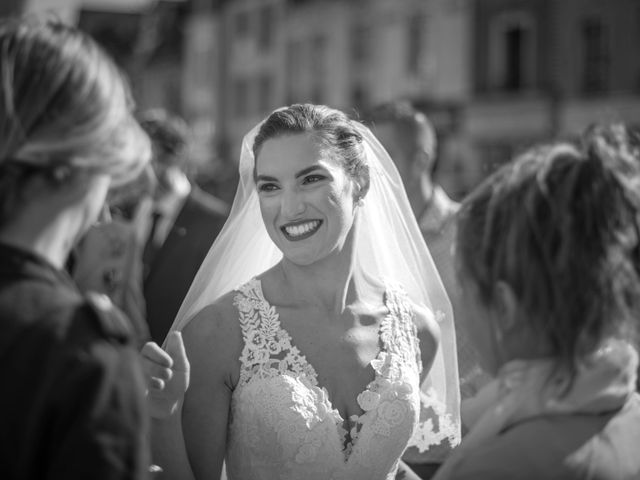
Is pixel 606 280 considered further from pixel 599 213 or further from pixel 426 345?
pixel 426 345

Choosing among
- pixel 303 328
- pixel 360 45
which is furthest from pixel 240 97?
pixel 303 328

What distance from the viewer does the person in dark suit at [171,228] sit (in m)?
4.93

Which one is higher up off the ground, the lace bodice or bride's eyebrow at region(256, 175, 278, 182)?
bride's eyebrow at region(256, 175, 278, 182)

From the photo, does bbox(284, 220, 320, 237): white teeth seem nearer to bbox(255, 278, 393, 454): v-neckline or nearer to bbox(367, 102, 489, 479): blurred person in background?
bbox(255, 278, 393, 454): v-neckline

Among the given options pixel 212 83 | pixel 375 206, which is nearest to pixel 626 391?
pixel 375 206

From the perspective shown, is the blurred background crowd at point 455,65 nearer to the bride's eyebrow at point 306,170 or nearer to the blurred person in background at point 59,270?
the bride's eyebrow at point 306,170

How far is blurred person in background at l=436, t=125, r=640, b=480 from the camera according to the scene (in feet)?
5.59

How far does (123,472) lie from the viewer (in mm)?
1412

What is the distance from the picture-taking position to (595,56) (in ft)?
76.0

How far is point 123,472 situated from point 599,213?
1023mm

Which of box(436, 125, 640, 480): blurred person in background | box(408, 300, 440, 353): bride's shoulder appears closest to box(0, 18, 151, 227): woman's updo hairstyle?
box(436, 125, 640, 480): blurred person in background

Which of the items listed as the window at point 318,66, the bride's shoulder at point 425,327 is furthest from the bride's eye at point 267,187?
the window at point 318,66

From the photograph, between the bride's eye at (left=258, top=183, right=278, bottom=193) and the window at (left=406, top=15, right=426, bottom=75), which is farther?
the window at (left=406, top=15, right=426, bottom=75)

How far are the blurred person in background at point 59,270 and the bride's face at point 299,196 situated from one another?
1.16m
